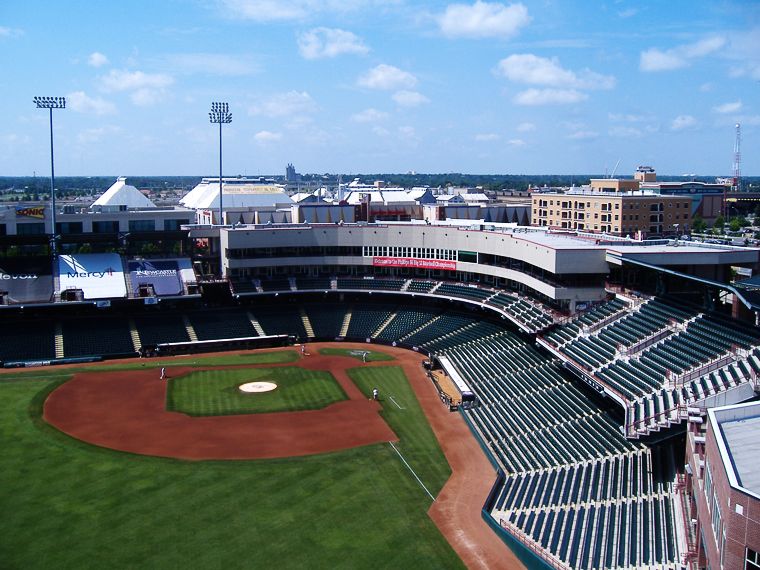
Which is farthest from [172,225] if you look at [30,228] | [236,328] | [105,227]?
[236,328]

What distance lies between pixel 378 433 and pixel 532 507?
49.1ft

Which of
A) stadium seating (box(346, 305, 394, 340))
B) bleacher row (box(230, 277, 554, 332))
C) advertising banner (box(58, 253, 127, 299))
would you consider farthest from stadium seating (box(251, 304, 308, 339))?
advertising banner (box(58, 253, 127, 299))

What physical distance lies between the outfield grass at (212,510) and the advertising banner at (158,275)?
31.5m

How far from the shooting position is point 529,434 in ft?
149

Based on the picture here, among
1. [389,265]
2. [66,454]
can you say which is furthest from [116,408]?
[389,265]

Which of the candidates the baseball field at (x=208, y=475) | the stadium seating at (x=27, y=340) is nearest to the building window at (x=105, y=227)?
the stadium seating at (x=27, y=340)

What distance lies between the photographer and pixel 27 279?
2990 inches

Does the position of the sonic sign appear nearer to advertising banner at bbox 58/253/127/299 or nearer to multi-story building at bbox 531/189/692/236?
advertising banner at bbox 58/253/127/299

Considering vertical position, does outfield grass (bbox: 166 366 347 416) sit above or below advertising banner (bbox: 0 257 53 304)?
below

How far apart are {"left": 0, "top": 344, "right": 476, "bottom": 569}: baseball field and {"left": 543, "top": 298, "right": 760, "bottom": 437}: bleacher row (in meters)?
11.5

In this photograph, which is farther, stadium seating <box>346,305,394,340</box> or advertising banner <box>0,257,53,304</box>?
stadium seating <box>346,305,394,340</box>

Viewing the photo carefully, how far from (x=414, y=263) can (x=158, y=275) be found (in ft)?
92.6

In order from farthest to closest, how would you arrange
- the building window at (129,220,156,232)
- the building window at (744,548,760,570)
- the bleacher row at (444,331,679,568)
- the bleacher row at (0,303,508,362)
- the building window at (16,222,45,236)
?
the building window at (129,220,156,232), the building window at (16,222,45,236), the bleacher row at (0,303,508,362), the bleacher row at (444,331,679,568), the building window at (744,548,760,570)

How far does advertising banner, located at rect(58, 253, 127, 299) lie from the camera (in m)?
75.4
